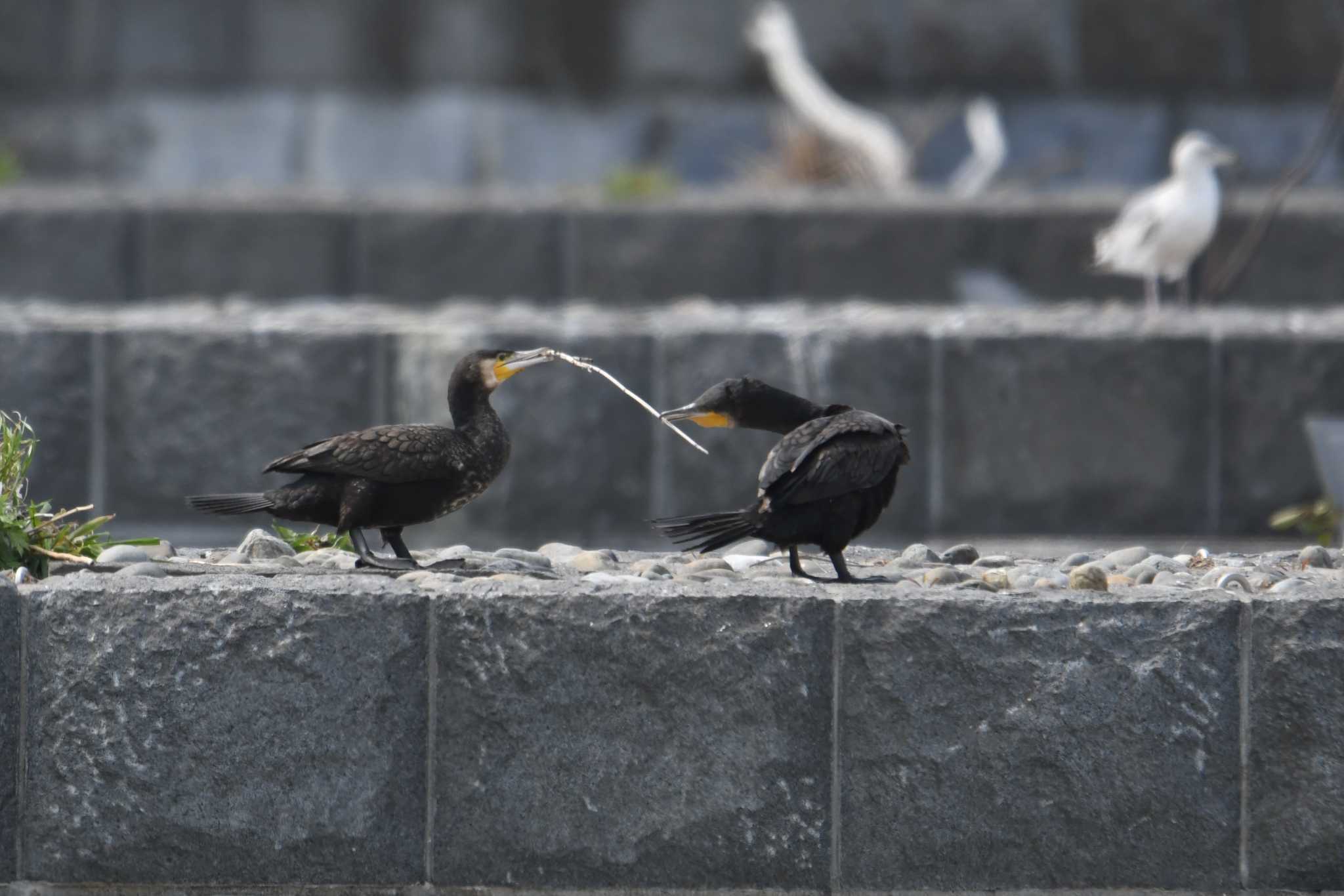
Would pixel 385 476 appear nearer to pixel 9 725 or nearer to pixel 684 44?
pixel 9 725

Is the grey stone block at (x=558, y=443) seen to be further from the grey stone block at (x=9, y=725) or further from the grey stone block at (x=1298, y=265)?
the grey stone block at (x=1298, y=265)

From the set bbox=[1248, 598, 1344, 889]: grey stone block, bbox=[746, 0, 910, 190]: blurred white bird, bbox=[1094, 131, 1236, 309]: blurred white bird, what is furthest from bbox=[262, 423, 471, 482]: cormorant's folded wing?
bbox=[746, 0, 910, 190]: blurred white bird

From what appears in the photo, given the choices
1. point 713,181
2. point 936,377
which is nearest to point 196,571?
point 936,377

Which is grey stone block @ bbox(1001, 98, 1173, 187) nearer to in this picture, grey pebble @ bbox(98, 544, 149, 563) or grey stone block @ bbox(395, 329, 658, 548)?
grey stone block @ bbox(395, 329, 658, 548)

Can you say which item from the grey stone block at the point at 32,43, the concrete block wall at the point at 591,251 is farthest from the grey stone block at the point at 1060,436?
the grey stone block at the point at 32,43

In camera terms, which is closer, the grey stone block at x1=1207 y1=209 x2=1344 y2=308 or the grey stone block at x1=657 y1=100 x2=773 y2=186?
the grey stone block at x1=1207 y1=209 x2=1344 y2=308

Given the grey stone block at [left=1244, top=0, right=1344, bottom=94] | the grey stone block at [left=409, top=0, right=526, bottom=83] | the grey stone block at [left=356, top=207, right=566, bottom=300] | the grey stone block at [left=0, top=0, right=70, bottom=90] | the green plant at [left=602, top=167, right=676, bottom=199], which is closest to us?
the grey stone block at [left=356, top=207, right=566, bottom=300]

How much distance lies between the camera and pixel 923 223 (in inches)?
390

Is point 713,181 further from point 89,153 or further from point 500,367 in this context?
point 500,367

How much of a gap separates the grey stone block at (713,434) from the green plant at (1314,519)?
1.70 metres

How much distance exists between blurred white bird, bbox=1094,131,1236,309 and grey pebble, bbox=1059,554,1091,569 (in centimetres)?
403

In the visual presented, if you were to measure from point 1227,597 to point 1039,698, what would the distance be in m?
0.40

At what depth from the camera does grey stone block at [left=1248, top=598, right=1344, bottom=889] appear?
3.69 meters

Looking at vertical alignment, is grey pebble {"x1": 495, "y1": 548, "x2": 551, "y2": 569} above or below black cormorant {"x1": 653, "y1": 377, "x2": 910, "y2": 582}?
below
